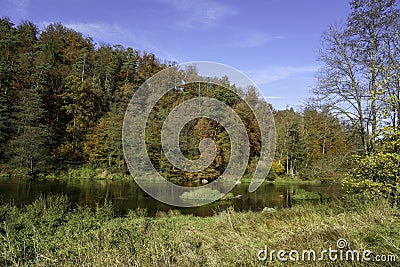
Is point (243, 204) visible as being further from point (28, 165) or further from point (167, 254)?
point (28, 165)

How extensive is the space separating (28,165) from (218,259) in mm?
27040

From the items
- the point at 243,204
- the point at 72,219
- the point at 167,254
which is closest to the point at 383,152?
the point at 167,254

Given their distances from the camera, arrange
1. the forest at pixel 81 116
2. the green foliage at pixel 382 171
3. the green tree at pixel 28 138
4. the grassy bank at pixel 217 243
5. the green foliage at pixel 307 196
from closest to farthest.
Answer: the grassy bank at pixel 217 243, the green foliage at pixel 382 171, the green foliage at pixel 307 196, the green tree at pixel 28 138, the forest at pixel 81 116

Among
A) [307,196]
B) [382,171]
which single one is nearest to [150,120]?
[307,196]

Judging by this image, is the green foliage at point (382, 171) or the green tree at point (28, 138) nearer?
the green foliage at point (382, 171)

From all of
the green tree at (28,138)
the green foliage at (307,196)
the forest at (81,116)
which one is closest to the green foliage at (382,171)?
the forest at (81,116)

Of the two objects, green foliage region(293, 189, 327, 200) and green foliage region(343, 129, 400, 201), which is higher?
green foliage region(343, 129, 400, 201)

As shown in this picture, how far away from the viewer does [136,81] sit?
43500 millimetres

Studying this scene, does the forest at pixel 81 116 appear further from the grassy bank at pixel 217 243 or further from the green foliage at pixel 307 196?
the grassy bank at pixel 217 243

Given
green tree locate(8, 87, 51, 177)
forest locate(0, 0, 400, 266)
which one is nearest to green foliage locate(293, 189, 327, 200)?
forest locate(0, 0, 400, 266)

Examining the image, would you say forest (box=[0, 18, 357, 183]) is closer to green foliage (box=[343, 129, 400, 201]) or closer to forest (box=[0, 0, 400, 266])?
forest (box=[0, 0, 400, 266])

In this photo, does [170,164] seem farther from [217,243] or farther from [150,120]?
[217,243]

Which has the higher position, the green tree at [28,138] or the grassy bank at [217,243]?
the green tree at [28,138]

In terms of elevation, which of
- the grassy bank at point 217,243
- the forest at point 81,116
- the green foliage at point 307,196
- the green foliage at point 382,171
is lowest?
the green foliage at point 307,196
